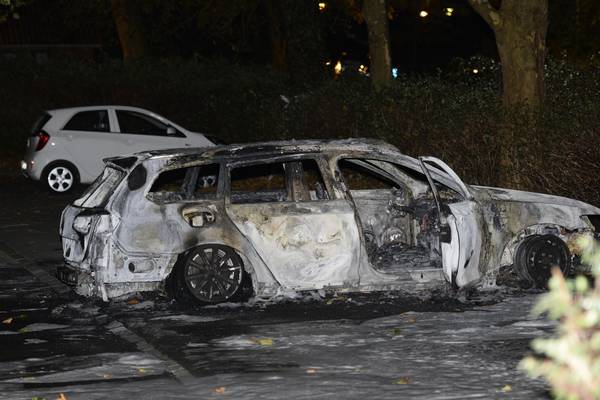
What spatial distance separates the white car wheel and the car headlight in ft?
37.7

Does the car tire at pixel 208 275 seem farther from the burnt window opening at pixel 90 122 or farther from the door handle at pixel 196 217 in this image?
the burnt window opening at pixel 90 122

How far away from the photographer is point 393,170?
455 inches

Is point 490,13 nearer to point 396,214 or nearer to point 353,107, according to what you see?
point 353,107

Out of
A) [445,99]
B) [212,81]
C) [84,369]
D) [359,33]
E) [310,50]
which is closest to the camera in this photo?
[84,369]

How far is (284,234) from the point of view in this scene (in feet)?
34.1

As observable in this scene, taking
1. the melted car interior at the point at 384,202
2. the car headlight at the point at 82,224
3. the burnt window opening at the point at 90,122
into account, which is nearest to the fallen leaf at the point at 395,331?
the melted car interior at the point at 384,202

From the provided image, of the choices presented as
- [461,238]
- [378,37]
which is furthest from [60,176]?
[461,238]

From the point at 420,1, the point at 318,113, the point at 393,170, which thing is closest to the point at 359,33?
the point at 420,1

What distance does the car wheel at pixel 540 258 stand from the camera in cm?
1062

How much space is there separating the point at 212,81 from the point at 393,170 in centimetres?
1818

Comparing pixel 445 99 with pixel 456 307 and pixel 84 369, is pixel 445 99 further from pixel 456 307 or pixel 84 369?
pixel 84 369

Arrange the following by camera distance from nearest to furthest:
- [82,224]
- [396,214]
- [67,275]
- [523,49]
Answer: [82,224], [67,275], [396,214], [523,49]

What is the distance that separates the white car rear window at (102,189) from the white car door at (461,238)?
284 centimetres

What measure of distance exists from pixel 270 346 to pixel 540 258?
315cm
